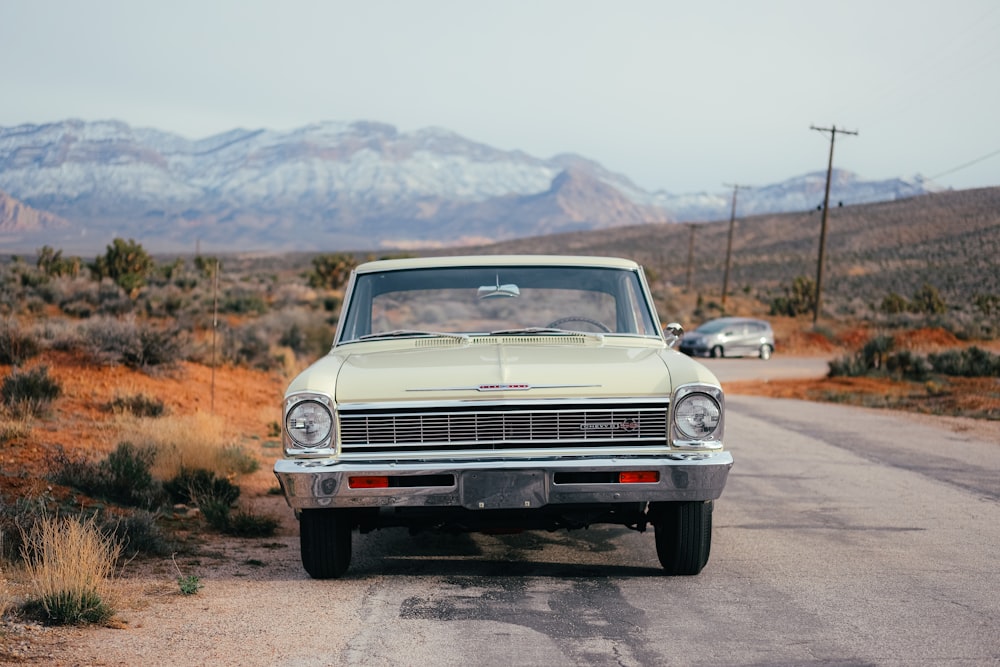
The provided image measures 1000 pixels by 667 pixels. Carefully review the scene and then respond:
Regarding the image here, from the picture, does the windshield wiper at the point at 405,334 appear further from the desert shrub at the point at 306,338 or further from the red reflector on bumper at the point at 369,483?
the desert shrub at the point at 306,338

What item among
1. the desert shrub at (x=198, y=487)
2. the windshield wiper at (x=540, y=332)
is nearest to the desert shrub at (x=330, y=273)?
the desert shrub at (x=198, y=487)

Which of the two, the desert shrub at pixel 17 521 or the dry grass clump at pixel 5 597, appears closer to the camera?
the dry grass clump at pixel 5 597

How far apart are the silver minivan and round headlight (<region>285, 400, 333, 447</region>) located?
34189mm

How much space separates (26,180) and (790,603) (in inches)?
801

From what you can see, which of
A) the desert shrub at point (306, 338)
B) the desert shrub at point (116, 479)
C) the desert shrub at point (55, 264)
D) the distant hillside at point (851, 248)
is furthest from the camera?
the distant hillside at point (851, 248)

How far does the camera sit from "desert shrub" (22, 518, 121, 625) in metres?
5.46

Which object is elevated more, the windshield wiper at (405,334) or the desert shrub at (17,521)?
the windshield wiper at (405,334)

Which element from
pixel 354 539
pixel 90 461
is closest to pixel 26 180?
pixel 90 461

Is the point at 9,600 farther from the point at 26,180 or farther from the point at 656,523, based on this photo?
the point at 26,180

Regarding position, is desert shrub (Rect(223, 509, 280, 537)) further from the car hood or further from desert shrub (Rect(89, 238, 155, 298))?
desert shrub (Rect(89, 238, 155, 298))

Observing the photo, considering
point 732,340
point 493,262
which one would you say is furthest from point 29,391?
point 732,340

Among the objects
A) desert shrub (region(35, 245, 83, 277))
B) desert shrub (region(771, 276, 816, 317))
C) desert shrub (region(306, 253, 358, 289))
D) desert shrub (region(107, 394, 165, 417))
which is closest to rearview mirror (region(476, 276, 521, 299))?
desert shrub (region(107, 394, 165, 417))

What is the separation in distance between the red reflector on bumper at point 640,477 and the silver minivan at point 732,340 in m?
34.0

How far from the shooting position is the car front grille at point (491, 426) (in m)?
5.99
